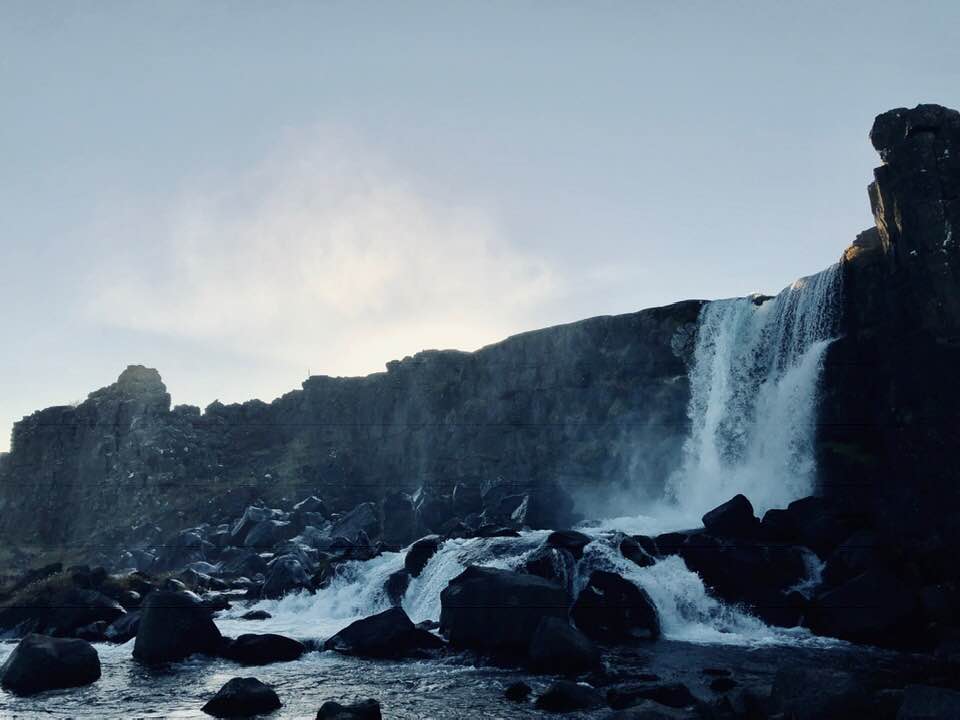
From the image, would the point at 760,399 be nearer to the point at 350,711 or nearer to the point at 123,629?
the point at 123,629

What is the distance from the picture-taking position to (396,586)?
109 feet

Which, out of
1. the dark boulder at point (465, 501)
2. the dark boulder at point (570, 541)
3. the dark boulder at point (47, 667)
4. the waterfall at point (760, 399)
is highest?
the waterfall at point (760, 399)

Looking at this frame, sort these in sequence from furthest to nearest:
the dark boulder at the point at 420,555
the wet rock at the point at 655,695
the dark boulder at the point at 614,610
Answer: the dark boulder at the point at 420,555 < the dark boulder at the point at 614,610 < the wet rock at the point at 655,695

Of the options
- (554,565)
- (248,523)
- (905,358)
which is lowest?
(554,565)

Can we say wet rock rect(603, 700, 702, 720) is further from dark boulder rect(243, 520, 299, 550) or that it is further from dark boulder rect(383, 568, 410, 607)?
dark boulder rect(243, 520, 299, 550)

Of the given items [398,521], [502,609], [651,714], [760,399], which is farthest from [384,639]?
[398,521]

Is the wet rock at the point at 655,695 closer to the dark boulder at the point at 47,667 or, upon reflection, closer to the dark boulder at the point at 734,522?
the dark boulder at the point at 47,667

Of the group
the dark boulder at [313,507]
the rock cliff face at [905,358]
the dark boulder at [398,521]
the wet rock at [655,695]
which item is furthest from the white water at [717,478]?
the dark boulder at [313,507]

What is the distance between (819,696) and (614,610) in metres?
12.8

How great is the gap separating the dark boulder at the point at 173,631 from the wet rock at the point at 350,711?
10.3 m

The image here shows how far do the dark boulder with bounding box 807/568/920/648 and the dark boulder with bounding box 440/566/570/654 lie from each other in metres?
9.68

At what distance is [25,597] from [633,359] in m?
48.1

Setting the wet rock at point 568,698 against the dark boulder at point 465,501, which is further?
the dark boulder at point 465,501

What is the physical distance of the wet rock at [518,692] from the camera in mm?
19031
